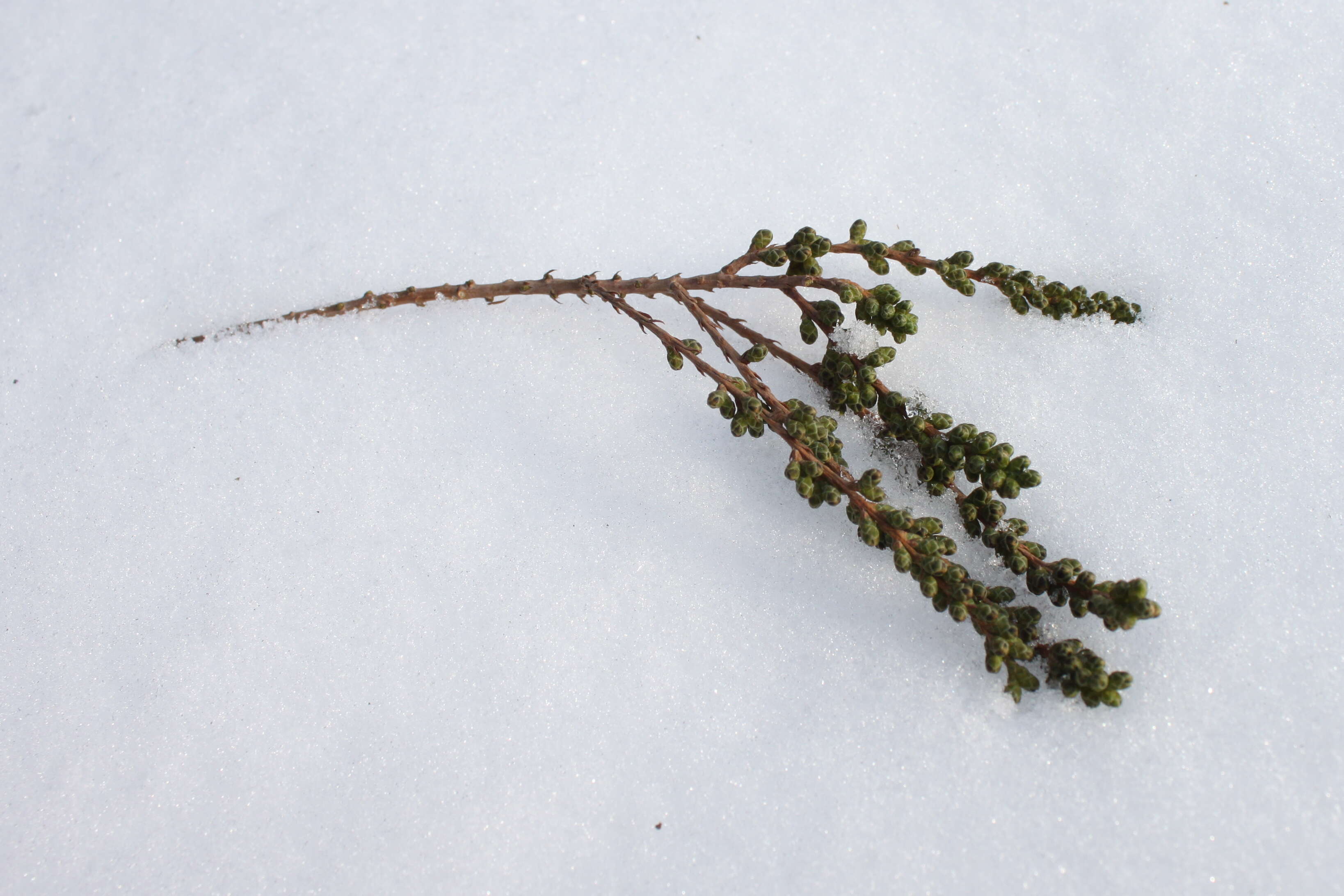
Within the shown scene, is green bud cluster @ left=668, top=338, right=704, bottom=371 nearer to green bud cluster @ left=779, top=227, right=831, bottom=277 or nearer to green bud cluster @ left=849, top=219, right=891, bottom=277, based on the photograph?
green bud cluster @ left=779, top=227, right=831, bottom=277

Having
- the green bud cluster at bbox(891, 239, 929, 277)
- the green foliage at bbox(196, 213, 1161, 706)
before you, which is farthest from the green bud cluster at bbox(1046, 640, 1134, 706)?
the green bud cluster at bbox(891, 239, 929, 277)

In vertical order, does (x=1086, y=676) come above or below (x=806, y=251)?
below

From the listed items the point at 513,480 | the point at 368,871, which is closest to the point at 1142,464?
the point at 513,480

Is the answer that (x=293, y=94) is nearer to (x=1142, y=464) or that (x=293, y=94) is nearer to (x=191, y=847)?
(x=191, y=847)

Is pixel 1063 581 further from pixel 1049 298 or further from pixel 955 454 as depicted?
pixel 1049 298

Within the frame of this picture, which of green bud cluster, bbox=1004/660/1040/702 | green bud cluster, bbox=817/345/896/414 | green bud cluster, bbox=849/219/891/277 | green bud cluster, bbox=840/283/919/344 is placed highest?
green bud cluster, bbox=849/219/891/277

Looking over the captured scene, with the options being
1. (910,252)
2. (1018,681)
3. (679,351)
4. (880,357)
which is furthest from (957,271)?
(1018,681)

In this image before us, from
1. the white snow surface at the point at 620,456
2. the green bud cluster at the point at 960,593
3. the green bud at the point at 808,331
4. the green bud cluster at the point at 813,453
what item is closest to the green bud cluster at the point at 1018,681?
the green bud cluster at the point at 960,593
